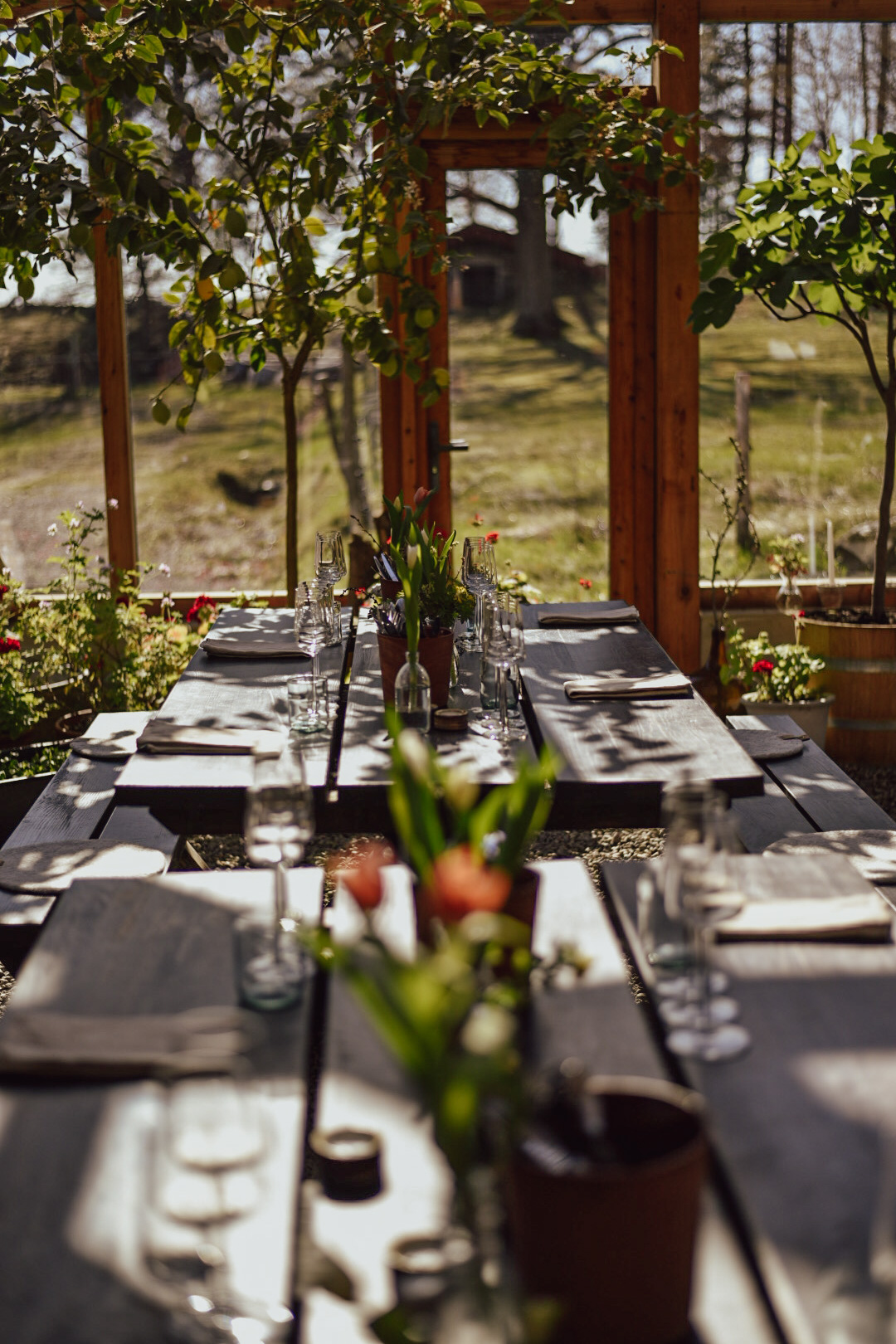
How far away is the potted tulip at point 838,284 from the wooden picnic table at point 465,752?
171 centimetres

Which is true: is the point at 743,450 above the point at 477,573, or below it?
above

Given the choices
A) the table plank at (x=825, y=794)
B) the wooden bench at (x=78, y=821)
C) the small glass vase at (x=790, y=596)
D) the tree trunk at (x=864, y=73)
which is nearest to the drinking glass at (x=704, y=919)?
the wooden bench at (x=78, y=821)

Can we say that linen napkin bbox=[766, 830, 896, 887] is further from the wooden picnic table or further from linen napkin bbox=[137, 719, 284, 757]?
linen napkin bbox=[137, 719, 284, 757]

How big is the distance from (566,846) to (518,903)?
110 inches

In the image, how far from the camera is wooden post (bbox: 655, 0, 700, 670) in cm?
528

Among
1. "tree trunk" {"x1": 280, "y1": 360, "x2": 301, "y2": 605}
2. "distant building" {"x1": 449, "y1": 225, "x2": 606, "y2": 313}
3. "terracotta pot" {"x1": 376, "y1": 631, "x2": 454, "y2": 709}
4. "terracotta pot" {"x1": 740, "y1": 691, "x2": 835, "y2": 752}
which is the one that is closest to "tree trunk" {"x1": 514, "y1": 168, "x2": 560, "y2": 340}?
"distant building" {"x1": 449, "y1": 225, "x2": 606, "y2": 313}

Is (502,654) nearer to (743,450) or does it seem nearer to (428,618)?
(428,618)

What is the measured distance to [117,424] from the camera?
5.61 metres

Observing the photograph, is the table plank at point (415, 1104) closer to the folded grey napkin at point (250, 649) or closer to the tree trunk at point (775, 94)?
the folded grey napkin at point (250, 649)

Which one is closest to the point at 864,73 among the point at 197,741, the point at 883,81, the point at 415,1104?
the point at 883,81

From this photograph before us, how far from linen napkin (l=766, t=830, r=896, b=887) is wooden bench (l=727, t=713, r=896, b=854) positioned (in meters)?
0.12

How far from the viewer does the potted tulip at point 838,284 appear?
466 centimetres

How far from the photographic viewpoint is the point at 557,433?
572 cm

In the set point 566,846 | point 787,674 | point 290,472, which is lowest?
point 566,846
